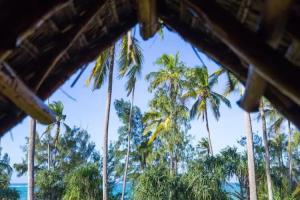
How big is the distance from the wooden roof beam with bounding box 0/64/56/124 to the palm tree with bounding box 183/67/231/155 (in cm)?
2183

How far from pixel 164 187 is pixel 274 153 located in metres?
17.7

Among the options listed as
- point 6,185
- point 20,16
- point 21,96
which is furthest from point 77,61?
point 6,185

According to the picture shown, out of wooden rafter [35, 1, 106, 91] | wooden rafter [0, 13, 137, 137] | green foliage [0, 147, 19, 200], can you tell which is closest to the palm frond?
green foliage [0, 147, 19, 200]

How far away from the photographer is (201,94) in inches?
1016

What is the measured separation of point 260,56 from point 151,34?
4.08 feet

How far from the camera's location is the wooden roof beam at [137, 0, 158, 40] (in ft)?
11.2

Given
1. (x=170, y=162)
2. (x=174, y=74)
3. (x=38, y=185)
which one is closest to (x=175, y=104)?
(x=174, y=74)

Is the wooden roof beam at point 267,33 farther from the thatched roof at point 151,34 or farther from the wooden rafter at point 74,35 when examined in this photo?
the wooden rafter at point 74,35

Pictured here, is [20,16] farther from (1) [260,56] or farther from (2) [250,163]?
(2) [250,163]

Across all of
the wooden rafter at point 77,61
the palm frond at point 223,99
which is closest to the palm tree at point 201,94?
A: the palm frond at point 223,99

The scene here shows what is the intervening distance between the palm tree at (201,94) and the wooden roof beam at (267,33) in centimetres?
2176

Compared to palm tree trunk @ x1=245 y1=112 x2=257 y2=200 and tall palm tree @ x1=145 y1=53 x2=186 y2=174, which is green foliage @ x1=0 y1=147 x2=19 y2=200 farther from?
palm tree trunk @ x1=245 y1=112 x2=257 y2=200

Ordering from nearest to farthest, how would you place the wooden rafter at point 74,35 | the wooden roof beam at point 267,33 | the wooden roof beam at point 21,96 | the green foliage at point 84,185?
the wooden roof beam at point 267,33 < the wooden roof beam at point 21,96 < the wooden rafter at point 74,35 < the green foliage at point 84,185

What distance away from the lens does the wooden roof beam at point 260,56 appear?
2.83 meters
